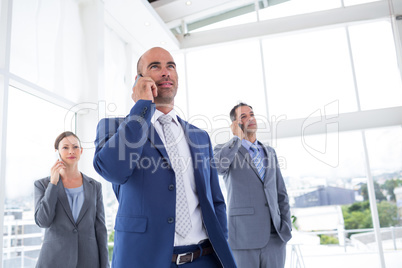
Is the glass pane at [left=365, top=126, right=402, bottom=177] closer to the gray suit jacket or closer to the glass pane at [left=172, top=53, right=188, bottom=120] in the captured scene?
the gray suit jacket

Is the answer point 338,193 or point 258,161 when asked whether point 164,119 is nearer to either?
point 258,161

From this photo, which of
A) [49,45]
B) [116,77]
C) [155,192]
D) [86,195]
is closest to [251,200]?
[86,195]

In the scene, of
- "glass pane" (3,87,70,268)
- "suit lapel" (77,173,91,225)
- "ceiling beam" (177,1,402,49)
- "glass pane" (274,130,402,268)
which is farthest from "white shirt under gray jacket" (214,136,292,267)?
"ceiling beam" (177,1,402,49)

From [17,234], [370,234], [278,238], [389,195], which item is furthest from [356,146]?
[17,234]

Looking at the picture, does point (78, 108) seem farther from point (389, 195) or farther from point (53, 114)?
point (389, 195)

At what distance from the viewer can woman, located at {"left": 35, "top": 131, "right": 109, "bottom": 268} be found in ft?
8.11

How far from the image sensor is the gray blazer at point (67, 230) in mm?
2457

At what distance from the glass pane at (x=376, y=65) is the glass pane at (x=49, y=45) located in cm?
439

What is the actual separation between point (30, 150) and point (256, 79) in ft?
12.8

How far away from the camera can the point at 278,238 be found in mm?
2672

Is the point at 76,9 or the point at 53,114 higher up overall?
the point at 76,9

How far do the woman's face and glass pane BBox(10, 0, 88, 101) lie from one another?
100 centimetres

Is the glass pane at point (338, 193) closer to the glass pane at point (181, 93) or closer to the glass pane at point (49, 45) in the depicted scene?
the glass pane at point (181, 93)

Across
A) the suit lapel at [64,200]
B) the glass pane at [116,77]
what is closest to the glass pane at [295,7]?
the glass pane at [116,77]
